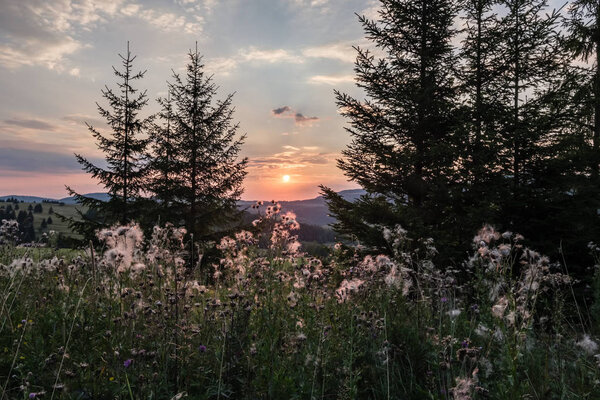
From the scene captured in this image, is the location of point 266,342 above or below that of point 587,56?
below

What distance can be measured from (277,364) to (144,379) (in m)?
1.22

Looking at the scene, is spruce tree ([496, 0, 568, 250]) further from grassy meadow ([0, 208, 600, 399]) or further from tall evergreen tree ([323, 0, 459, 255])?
grassy meadow ([0, 208, 600, 399])

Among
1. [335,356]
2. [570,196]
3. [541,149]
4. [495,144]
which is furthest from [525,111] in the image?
[335,356]

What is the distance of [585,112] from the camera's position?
45.3 feet

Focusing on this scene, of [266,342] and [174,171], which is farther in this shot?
[174,171]

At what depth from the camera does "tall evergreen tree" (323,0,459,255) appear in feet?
37.3

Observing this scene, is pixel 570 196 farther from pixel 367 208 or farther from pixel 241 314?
pixel 241 314

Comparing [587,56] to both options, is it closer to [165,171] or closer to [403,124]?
[403,124]

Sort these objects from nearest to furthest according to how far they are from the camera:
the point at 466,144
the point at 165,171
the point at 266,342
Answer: the point at 266,342, the point at 466,144, the point at 165,171

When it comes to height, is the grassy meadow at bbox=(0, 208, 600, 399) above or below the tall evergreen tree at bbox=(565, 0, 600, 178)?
below

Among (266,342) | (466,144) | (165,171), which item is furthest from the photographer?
(165,171)

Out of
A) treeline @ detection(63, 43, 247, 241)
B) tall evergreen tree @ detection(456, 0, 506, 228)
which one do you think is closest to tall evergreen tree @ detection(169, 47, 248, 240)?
treeline @ detection(63, 43, 247, 241)

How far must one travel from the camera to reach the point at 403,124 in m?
12.0

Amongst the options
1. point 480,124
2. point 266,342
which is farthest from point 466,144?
point 266,342
